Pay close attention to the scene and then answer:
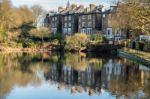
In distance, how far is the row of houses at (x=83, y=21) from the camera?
87312 mm

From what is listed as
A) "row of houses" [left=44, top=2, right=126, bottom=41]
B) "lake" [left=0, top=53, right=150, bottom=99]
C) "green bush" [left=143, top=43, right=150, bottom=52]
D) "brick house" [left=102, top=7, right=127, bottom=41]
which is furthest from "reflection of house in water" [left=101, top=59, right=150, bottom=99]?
"brick house" [left=102, top=7, right=127, bottom=41]

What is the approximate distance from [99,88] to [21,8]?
2608 inches

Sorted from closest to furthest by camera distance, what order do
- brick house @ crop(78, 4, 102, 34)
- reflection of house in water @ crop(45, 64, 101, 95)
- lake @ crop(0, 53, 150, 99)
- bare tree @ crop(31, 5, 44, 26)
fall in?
1. lake @ crop(0, 53, 150, 99)
2. reflection of house in water @ crop(45, 64, 101, 95)
3. brick house @ crop(78, 4, 102, 34)
4. bare tree @ crop(31, 5, 44, 26)

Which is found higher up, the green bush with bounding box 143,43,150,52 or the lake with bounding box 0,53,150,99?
the green bush with bounding box 143,43,150,52

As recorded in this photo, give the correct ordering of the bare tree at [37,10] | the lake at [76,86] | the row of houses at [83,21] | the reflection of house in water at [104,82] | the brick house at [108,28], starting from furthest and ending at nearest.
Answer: the bare tree at [37,10] < the row of houses at [83,21] < the brick house at [108,28] < the reflection of house in water at [104,82] < the lake at [76,86]

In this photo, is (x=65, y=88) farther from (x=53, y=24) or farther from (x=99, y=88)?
(x=53, y=24)

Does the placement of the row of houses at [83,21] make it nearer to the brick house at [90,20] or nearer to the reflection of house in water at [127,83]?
the brick house at [90,20]

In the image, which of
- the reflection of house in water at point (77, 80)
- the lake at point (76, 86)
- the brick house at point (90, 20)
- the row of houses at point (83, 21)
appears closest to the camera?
the lake at point (76, 86)

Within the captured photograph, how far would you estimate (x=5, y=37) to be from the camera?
75.7m

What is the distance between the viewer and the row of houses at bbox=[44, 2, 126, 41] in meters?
87.3

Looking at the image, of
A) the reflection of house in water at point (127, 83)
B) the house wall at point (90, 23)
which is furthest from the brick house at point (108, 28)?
the reflection of house in water at point (127, 83)

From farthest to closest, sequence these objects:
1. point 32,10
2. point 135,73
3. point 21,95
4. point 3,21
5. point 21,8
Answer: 1. point 32,10
2. point 21,8
3. point 3,21
4. point 135,73
5. point 21,95

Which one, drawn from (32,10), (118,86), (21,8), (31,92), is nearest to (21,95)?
(31,92)

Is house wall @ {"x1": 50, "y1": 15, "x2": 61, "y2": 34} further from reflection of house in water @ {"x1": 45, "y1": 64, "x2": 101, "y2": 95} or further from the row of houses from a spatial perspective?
reflection of house in water @ {"x1": 45, "y1": 64, "x2": 101, "y2": 95}
